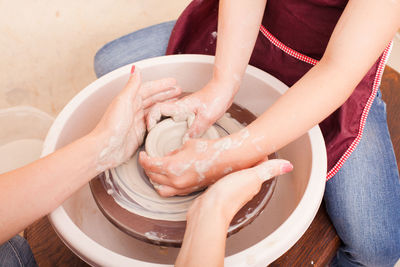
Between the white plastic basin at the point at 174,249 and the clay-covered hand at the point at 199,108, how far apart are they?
0.42 ft

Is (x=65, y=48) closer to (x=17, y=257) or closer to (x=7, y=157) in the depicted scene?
(x=7, y=157)

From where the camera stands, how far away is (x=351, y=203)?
0.95 metres

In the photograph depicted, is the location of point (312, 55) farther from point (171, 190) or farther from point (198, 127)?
point (171, 190)

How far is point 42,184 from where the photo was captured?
0.72 meters

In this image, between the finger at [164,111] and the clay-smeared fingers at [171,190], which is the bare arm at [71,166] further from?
the clay-smeared fingers at [171,190]

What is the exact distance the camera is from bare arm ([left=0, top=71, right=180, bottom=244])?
692 mm

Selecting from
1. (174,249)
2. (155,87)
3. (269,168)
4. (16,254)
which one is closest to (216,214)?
(269,168)

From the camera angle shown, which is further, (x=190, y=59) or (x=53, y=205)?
(x=190, y=59)

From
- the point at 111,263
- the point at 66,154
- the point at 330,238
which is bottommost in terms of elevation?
the point at 330,238

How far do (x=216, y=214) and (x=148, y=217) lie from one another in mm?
244

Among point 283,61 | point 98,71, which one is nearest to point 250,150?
point 283,61

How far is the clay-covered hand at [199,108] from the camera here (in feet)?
3.03

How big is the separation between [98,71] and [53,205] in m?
0.69

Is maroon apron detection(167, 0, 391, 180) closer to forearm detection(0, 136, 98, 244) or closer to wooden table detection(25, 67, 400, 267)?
wooden table detection(25, 67, 400, 267)
